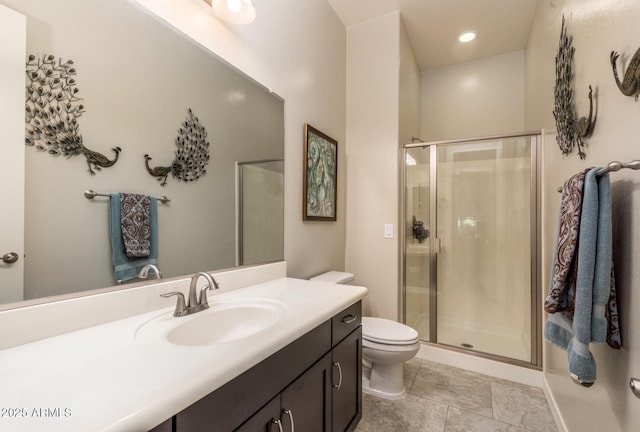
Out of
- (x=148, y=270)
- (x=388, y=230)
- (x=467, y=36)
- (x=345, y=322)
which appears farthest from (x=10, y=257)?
(x=467, y=36)

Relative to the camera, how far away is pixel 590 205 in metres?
0.93

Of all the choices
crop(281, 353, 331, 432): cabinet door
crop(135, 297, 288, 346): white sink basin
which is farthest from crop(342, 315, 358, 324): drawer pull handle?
crop(135, 297, 288, 346): white sink basin

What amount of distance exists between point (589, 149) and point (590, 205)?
0.43 meters

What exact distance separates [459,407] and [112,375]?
1.91 m

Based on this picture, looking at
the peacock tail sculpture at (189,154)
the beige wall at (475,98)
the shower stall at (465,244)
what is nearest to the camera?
the peacock tail sculpture at (189,154)

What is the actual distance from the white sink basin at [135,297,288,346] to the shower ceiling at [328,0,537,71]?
7.71 feet

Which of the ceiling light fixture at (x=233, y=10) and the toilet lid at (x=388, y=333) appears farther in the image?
the toilet lid at (x=388, y=333)

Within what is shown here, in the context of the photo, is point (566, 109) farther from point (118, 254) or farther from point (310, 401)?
point (118, 254)

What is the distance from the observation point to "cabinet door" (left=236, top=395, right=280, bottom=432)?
29.2 inches

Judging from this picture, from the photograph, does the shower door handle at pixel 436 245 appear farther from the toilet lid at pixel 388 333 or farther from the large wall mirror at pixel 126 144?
the large wall mirror at pixel 126 144

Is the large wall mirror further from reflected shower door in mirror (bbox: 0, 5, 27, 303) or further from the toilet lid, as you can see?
the toilet lid

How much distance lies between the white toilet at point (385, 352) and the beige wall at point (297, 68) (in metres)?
0.33

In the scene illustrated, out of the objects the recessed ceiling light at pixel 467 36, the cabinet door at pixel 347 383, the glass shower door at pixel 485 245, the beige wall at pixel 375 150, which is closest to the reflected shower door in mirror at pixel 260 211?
the cabinet door at pixel 347 383

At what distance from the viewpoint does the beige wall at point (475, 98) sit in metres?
2.93
